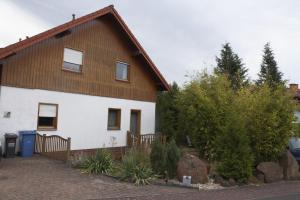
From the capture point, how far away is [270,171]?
13.1 m

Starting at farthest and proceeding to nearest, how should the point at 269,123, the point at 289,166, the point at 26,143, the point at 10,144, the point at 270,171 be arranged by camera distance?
the point at 26,143
the point at 10,144
the point at 289,166
the point at 269,123
the point at 270,171

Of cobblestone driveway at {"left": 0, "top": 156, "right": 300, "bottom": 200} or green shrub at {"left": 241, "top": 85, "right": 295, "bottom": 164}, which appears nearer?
cobblestone driveway at {"left": 0, "top": 156, "right": 300, "bottom": 200}

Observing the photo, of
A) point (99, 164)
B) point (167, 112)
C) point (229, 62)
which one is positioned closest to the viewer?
point (99, 164)

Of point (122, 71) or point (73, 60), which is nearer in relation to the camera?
point (73, 60)

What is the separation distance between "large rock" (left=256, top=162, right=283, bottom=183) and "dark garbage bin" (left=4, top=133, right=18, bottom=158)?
A: 32.5 ft

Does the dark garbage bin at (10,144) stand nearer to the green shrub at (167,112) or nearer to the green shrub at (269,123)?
the green shrub at (269,123)

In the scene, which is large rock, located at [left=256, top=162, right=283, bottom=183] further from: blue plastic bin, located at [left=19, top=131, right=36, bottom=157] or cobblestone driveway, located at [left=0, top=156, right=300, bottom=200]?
blue plastic bin, located at [left=19, top=131, right=36, bottom=157]

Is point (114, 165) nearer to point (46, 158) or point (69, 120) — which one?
point (46, 158)

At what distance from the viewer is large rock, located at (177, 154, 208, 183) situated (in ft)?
38.1

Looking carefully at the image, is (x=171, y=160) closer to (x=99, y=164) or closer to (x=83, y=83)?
(x=99, y=164)

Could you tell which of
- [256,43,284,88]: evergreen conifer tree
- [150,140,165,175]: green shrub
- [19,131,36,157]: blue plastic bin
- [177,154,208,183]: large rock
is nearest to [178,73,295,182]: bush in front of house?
[177,154,208,183]: large rock

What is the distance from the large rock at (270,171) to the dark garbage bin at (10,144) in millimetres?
9903

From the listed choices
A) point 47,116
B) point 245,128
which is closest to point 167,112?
point 47,116

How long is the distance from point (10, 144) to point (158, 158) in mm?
6308
